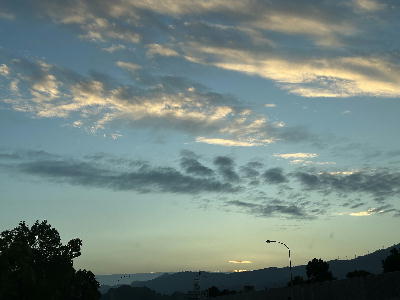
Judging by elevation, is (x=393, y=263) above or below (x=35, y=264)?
above

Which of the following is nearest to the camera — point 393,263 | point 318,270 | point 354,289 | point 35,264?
point 354,289

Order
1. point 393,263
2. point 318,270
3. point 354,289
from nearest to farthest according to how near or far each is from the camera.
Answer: point 354,289 < point 393,263 < point 318,270

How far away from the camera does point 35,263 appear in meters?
70.1

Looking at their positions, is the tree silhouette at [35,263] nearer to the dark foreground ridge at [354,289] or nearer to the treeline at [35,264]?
the treeline at [35,264]

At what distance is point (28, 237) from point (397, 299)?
43.7 m

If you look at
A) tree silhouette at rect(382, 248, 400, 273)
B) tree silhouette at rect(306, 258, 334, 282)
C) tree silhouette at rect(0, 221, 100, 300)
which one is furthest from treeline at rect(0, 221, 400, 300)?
tree silhouette at rect(306, 258, 334, 282)

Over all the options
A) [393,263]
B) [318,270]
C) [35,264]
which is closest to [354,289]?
[35,264]

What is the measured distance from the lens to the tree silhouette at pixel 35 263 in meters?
62.0

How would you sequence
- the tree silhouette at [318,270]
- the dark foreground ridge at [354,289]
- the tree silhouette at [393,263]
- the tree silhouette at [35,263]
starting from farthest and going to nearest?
1. the tree silhouette at [318,270]
2. the tree silhouette at [393,263]
3. the tree silhouette at [35,263]
4. the dark foreground ridge at [354,289]

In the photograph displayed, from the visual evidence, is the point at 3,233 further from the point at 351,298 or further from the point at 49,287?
the point at 351,298

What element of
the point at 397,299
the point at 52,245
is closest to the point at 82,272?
the point at 52,245

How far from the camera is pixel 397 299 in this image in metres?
50.6

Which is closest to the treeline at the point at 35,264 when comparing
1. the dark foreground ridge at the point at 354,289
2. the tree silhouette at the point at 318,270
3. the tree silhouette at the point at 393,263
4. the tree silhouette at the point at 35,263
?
the tree silhouette at the point at 35,263

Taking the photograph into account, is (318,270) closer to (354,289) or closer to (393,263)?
(393,263)
